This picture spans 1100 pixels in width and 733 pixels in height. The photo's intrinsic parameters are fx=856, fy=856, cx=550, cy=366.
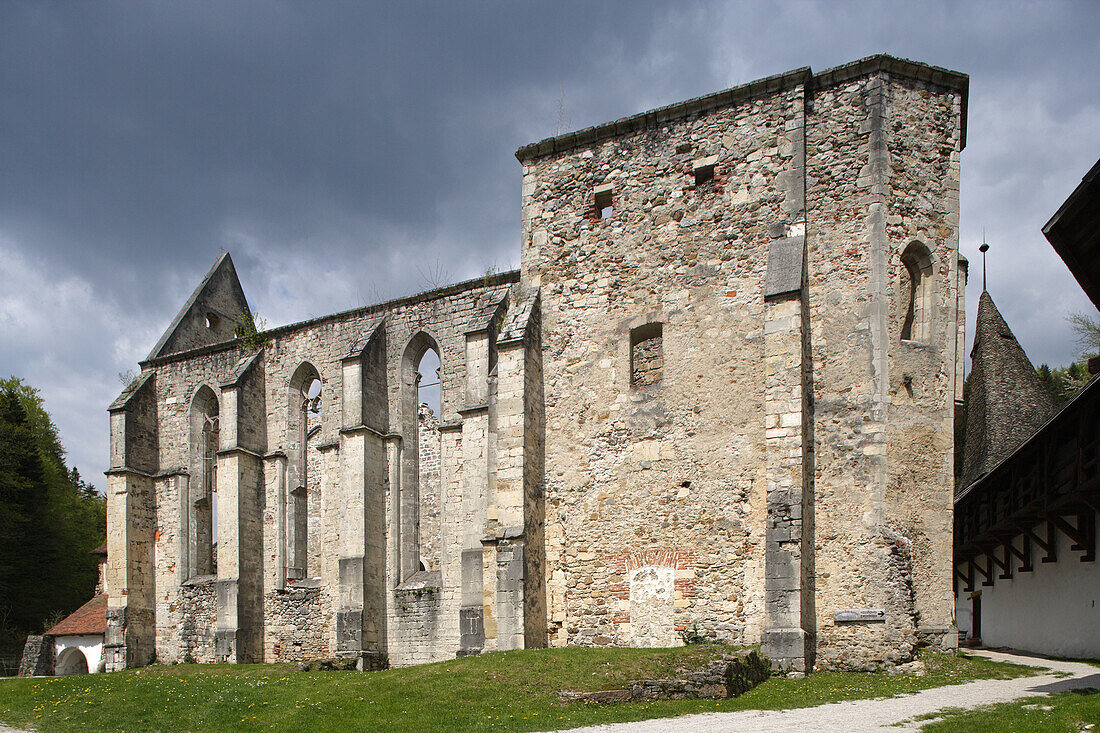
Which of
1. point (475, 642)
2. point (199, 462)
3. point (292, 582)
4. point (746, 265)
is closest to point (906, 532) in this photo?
point (746, 265)

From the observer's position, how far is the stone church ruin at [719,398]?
1268 centimetres

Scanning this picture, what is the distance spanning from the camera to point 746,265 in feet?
46.2

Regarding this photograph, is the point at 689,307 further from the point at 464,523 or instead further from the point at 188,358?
the point at 188,358

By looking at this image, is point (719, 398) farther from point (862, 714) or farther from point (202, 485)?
point (202, 485)

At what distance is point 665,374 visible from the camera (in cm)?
1445

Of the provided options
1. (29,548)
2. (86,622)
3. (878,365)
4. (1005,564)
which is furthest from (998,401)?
(29,548)

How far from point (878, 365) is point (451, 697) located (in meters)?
7.86

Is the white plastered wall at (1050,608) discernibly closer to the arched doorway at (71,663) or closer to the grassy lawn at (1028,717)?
the grassy lawn at (1028,717)

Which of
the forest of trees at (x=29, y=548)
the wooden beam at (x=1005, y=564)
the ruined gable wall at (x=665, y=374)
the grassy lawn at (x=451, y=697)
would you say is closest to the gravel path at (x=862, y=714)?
the grassy lawn at (x=451, y=697)

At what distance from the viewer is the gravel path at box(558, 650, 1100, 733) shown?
324 inches

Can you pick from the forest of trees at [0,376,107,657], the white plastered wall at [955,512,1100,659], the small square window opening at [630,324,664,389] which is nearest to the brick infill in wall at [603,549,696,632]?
the small square window opening at [630,324,664,389]

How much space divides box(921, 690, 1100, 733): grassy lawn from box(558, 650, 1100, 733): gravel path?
285mm

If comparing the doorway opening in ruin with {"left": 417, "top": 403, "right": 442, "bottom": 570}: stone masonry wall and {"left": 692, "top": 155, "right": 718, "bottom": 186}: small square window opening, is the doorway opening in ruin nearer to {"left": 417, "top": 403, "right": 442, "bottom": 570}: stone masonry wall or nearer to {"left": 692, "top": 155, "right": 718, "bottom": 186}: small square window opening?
{"left": 417, "top": 403, "right": 442, "bottom": 570}: stone masonry wall

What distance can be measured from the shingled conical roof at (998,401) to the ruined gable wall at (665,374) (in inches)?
428
